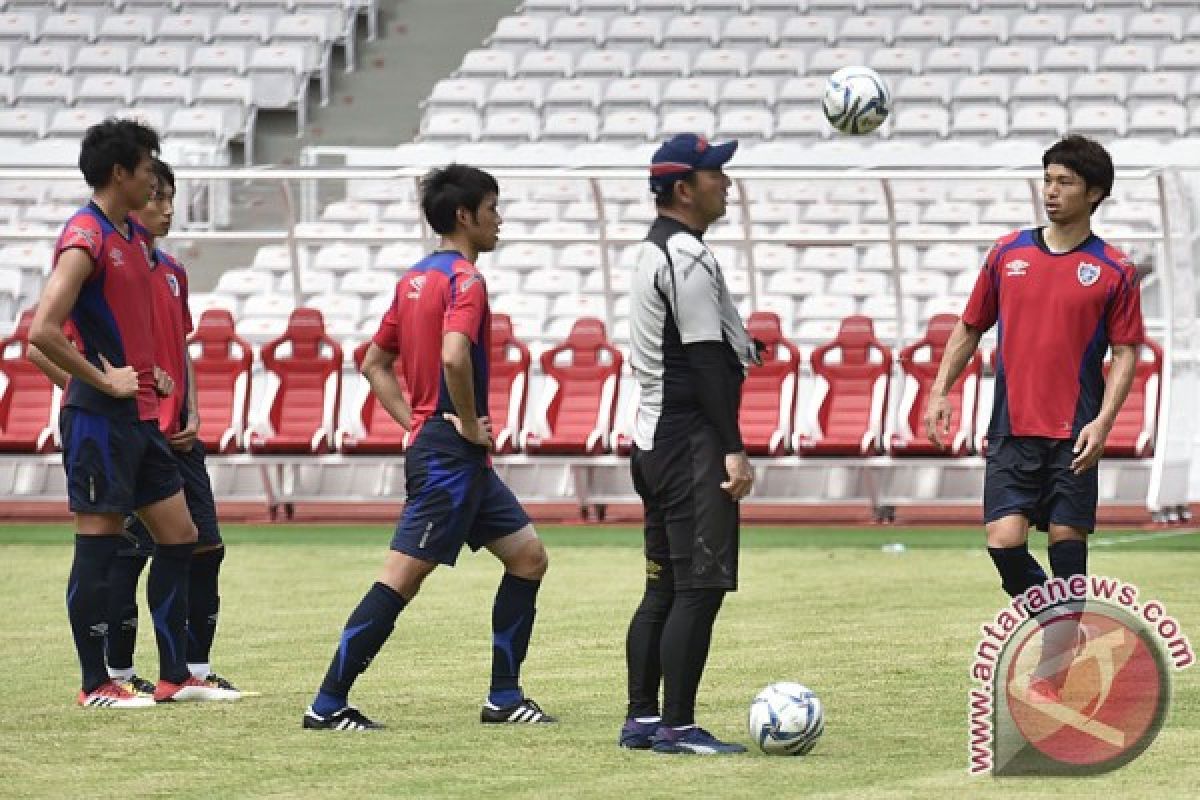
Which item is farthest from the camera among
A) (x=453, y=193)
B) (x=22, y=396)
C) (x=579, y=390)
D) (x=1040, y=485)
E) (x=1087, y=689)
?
(x=22, y=396)

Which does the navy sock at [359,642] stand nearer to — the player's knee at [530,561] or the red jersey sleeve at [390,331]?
the player's knee at [530,561]

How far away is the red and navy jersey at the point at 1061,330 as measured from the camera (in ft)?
27.8

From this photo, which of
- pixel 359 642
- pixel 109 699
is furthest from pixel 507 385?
pixel 359 642

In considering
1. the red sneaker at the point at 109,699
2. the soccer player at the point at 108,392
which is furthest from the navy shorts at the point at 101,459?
the red sneaker at the point at 109,699

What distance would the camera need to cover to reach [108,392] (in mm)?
8500

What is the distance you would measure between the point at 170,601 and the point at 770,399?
Answer: 9.89 metres

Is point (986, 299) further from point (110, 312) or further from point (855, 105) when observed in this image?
point (855, 105)

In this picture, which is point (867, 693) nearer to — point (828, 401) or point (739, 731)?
point (739, 731)

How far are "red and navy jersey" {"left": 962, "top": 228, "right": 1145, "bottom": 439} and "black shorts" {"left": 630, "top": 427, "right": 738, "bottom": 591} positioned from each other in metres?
1.44

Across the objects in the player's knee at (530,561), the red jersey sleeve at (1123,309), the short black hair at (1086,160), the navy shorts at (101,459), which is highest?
the short black hair at (1086,160)

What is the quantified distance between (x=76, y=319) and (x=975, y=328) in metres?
3.39

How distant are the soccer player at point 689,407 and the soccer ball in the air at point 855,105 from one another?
222 inches

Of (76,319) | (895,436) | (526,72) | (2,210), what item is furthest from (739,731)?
(526,72)

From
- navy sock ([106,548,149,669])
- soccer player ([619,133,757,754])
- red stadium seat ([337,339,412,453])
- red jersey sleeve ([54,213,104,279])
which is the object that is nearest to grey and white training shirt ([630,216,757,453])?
soccer player ([619,133,757,754])
